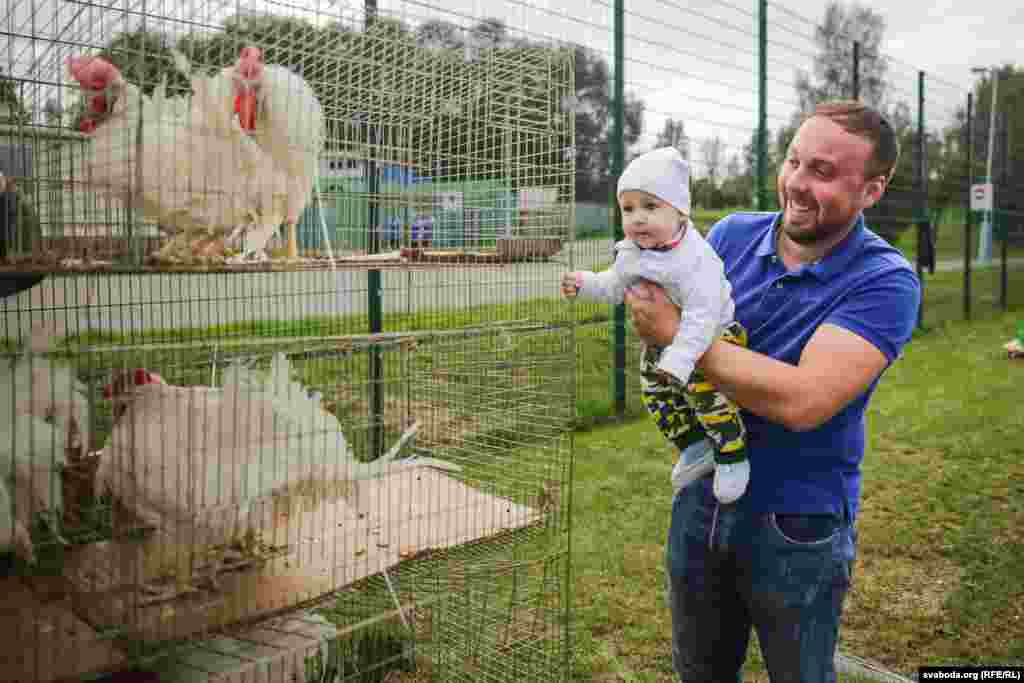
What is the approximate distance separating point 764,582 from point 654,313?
611 mm

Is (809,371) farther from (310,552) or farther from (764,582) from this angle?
(310,552)

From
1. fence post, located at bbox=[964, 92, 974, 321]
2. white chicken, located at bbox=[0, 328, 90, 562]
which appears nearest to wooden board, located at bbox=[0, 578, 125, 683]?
white chicken, located at bbox=[0, 328, 90, 562]

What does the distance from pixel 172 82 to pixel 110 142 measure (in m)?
0.25

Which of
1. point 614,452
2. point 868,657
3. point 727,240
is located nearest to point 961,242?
point 614,452

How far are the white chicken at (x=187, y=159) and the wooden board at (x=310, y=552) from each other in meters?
0.66

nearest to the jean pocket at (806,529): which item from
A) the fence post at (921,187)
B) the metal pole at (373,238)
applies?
the metal pole at (373,238)

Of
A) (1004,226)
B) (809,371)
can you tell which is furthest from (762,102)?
(1004,226)

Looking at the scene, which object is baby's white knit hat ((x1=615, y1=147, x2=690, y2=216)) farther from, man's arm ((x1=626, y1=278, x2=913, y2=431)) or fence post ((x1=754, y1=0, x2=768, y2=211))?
fence post ((x1=754, y1=0, x2=768, y2=211))

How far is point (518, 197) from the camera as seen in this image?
2721 mm

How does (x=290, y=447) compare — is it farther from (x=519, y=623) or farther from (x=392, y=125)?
(x=519, y=623)

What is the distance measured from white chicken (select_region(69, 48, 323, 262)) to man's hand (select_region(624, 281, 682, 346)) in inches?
34.6

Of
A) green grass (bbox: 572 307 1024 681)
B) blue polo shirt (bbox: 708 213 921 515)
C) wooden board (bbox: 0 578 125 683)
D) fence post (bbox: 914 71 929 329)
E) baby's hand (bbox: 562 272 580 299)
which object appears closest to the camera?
wooden board (bbox: 0 578 125 683)

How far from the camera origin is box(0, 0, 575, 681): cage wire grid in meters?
1.69

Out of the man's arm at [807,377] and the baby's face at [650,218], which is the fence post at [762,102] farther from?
the man's arm at [807,377]
